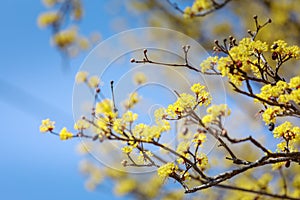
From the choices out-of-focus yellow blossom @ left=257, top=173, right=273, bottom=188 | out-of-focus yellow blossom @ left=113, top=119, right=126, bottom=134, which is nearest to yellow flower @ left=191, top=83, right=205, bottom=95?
out-of-focus yellow blossom @ left=113, top=119, right=126, bottom=134

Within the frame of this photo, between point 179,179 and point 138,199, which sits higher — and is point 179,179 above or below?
below

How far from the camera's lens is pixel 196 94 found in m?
1.22

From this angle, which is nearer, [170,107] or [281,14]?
[170,107]

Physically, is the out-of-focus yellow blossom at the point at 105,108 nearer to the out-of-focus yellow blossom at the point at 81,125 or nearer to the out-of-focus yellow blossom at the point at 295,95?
the out-of-focus yellow blossom at the point at 81,125

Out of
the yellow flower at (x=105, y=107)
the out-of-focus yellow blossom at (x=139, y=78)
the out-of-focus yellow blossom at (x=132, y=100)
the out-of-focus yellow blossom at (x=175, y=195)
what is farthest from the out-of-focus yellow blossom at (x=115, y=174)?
the yellow flower at (x=105, y=107)

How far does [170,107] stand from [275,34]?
2534 millimetres

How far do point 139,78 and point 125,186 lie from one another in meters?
1.94

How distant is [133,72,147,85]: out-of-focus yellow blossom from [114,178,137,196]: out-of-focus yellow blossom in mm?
1827

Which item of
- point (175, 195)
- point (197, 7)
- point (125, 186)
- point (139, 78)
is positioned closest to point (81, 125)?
point (139, 78)

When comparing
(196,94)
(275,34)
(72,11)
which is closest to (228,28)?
(275,34)

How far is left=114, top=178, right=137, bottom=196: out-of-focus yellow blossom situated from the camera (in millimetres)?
3415

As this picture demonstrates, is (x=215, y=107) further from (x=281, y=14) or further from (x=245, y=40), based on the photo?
(x=281, y=14)

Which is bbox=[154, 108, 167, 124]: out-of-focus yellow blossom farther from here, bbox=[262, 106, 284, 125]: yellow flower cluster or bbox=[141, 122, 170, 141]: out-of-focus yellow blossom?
bbox=[262, 106, 284, 125]: yellow flower cluster

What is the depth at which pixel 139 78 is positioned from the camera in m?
1.70
